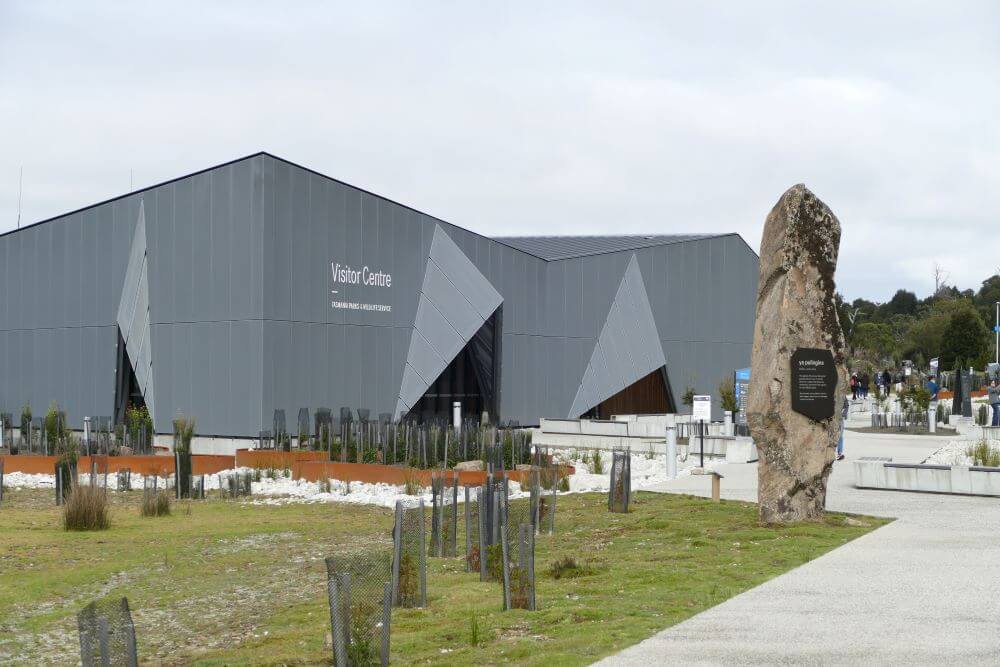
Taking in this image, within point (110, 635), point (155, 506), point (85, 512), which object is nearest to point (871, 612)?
point (110, 635)

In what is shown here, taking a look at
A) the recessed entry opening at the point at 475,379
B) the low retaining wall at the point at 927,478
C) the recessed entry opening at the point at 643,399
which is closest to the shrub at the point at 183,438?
the recessed entry opening at the point at 475,379

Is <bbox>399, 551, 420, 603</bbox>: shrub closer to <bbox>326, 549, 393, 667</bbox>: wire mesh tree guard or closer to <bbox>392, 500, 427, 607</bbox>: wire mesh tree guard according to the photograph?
<bbox>392, 500, 427, 607</bbox>: wire mesh tree guard

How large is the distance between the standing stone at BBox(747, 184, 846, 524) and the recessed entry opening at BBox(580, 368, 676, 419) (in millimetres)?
20758

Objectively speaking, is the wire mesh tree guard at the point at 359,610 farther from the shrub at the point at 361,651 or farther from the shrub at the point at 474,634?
the shrub at the point at 474,634

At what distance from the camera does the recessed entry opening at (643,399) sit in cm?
3375

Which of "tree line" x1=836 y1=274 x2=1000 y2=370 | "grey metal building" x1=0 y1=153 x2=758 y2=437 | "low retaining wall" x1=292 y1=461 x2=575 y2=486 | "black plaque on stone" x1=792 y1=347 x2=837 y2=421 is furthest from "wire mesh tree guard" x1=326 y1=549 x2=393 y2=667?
"tree line" x1=836 y1=274 x2=1000 y2=370

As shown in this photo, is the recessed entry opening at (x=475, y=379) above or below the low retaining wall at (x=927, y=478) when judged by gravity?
above

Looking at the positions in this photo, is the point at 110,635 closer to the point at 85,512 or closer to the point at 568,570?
the point at 568,570

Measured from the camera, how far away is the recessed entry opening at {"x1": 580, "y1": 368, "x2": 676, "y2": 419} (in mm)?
33750

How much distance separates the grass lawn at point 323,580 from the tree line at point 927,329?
1201 inches

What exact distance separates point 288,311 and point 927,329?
6045 centimetres

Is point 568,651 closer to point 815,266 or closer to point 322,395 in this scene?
point 815,266

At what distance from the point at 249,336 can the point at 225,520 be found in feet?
31.0

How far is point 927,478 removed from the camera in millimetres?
15766
